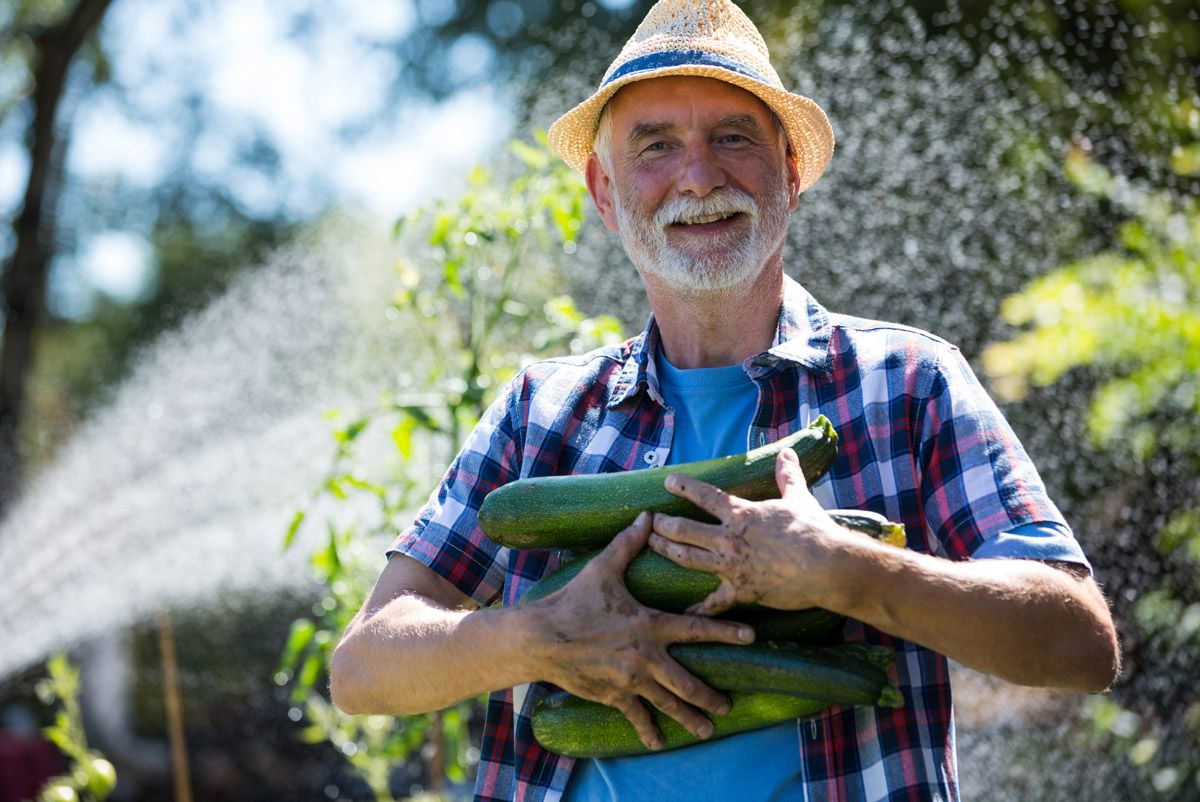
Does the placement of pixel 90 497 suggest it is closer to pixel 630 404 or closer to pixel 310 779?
pixel 310 779

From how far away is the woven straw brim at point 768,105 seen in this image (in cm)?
239

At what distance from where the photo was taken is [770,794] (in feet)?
6.53

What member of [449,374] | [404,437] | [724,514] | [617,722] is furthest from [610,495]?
[449,374]

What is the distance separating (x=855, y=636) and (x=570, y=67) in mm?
5928

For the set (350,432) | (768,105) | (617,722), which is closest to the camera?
(617,722)

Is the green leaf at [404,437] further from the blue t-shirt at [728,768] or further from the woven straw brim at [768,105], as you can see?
the blue t-shirt at [728,768]

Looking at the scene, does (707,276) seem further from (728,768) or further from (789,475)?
(728,768)

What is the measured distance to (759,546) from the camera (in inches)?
69.9

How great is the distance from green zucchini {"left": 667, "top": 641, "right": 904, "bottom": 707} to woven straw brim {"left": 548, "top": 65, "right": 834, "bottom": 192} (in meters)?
1.09

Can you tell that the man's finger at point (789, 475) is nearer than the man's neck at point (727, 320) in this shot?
Yes

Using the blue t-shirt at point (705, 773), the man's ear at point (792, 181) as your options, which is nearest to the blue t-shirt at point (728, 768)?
→ the blue t-shirt at point (705, 773)

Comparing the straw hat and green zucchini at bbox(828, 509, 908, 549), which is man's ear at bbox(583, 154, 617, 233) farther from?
green zucchini at bbox(828, 509, 908, 549)

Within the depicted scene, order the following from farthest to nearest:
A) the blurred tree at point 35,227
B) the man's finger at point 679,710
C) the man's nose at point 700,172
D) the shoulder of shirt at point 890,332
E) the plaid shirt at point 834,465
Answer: the blurred tree at point 35,227, the man's nose at point 700,172, the shoulder of shirt at point 890,332, the plaid shirt at point 834,465, the man's finger at point 679,710

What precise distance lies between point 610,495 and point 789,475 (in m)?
0.30
